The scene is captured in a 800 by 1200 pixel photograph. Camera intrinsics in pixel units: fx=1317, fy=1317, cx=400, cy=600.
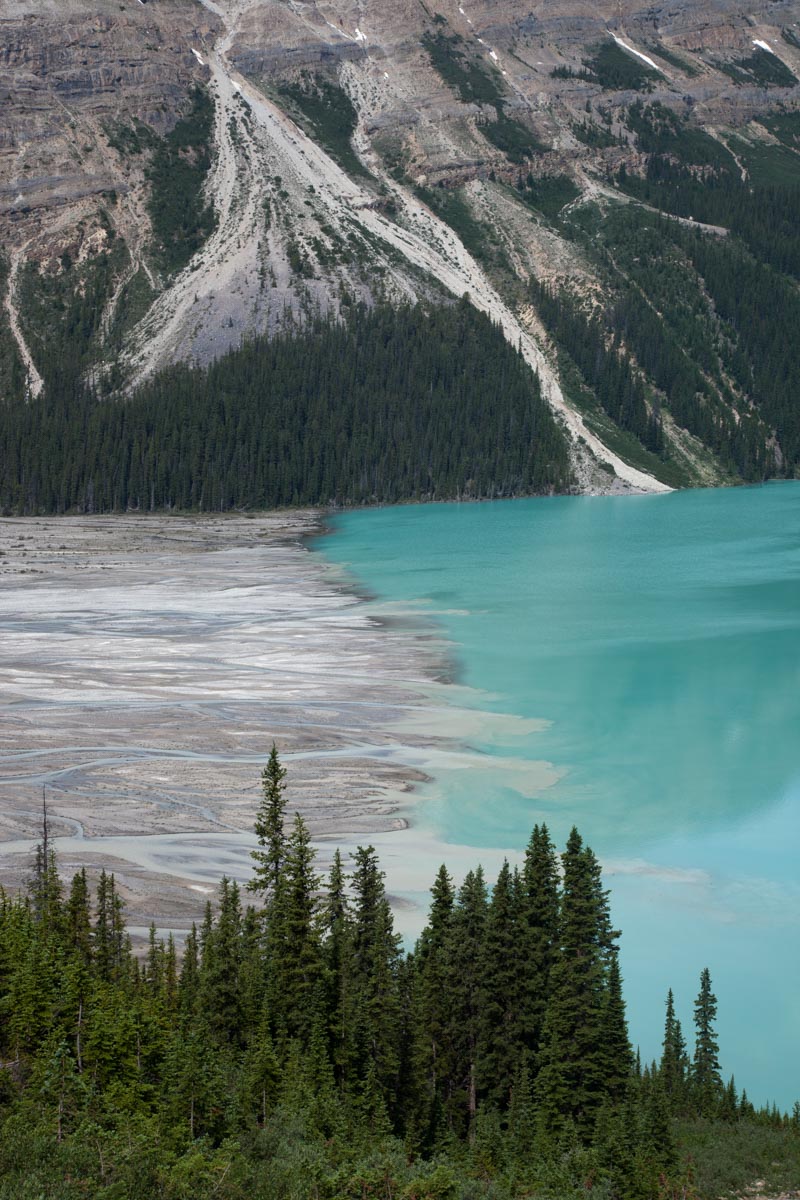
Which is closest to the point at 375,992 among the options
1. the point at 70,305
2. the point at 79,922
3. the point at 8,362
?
the point at 79,922

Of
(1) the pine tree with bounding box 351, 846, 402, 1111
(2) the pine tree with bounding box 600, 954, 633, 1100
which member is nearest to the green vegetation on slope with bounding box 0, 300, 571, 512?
(1) the pine tree with bounding box 351, 846, 402, 1111

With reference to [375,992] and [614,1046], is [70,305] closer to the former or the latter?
[375,992]

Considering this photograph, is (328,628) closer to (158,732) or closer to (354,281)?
(158,732)

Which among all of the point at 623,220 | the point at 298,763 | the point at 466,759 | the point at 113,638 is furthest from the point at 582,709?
the point at 623,220

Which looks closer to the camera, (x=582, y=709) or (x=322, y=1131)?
(x=322, y=1131)

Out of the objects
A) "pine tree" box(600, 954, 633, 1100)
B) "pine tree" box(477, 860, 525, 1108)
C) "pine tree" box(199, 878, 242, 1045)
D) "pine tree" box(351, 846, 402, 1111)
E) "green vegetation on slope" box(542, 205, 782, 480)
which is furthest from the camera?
"green vegetation on slope" box(542, 205, 782, 480)

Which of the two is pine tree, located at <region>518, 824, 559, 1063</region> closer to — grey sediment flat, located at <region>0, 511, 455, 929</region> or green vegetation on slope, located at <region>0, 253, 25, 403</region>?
grey sediment flat, located at <region>0, 511, 455, 929</region>

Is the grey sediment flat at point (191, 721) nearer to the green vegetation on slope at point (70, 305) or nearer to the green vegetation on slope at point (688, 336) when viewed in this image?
the green vegetation on slope at point (688, 336)
